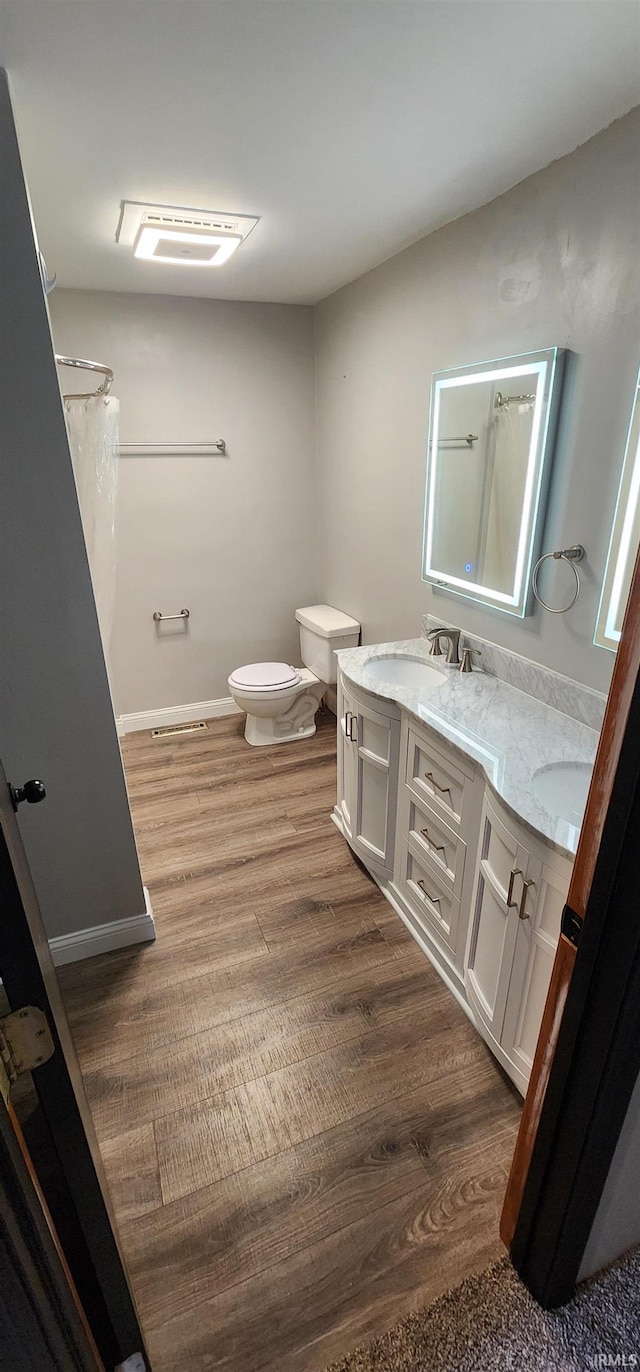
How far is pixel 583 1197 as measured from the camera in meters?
1.02

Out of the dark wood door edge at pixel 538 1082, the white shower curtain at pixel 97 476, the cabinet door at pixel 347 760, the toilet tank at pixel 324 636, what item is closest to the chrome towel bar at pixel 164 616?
the toilet tank at pixel 324 636

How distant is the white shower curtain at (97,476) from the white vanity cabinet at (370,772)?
899 millimetres

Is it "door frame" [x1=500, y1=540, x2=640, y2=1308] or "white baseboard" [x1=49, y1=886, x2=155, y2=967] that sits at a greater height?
"door frame" [x1=500, y1=540, x2=640, y2=1308]

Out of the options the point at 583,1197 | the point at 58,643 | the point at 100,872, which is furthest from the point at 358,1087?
the point at 58,643

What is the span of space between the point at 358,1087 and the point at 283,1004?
0.34 metres

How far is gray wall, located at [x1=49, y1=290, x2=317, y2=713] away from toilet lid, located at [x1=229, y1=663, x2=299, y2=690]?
369 mm

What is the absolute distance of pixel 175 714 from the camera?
3.70 meters

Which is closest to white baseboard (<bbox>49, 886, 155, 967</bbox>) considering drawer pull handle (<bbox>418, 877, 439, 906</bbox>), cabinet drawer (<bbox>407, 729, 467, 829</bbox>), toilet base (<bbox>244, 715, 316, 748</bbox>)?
drawer pull handle (<bbox>418, 877, 439, 906</bbox>)

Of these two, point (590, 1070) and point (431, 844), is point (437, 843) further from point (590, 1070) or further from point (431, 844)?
point (590, 1070)

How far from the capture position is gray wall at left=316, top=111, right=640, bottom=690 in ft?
4.93

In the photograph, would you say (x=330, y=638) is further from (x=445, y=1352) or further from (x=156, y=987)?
(x=445, y=1352)

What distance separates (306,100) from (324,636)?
2.16m

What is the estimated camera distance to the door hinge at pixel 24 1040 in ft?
2.09

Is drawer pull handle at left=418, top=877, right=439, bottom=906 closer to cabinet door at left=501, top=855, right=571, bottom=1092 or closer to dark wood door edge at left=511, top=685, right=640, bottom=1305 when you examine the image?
cabinet door at left=501, top=855, right=571, bottom=1092
